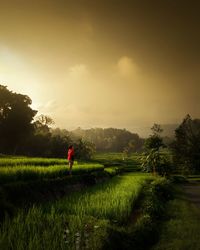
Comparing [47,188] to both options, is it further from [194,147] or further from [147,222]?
[194,147]

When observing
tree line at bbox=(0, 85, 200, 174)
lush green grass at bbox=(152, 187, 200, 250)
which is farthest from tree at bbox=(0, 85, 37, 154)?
lush green grass at bbox=(152, 187, 200, 250)

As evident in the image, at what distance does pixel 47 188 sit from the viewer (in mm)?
17078

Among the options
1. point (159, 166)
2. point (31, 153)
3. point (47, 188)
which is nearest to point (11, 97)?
point (31, 153)

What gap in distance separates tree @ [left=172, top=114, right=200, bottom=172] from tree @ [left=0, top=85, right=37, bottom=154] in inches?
1408

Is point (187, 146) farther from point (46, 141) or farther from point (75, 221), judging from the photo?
point (75, 221)

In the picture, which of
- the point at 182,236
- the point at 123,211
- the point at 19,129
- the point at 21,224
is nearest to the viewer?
the point at 21,224

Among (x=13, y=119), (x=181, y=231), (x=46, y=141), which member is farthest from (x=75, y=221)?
(x=46, y=141)

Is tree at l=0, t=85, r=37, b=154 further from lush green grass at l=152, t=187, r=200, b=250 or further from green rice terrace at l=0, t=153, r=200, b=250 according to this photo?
lush green grass at l=152, t=187, r=200, b=250

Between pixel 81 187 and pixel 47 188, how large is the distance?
622cm

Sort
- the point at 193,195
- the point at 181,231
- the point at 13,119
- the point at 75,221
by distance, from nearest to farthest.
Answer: the point at 75,221, the point at 181,231, the point at 193,195, the point at 13,119

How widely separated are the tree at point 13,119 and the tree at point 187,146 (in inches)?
1408

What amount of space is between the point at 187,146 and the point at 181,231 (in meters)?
71.8

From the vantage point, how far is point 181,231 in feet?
43.3

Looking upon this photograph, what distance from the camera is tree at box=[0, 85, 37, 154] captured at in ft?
196
